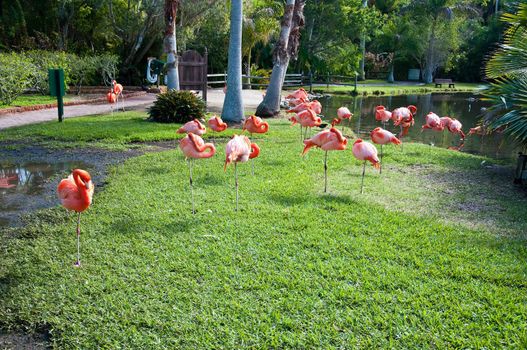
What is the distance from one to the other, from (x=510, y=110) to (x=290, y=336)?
6.02 metres

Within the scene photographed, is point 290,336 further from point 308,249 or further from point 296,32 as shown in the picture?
point 296,32

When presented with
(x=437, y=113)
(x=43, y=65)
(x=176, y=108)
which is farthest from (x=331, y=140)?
(x=437, y=113)

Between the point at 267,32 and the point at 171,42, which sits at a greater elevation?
the point at 267,32

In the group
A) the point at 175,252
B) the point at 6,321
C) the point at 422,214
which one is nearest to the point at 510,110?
the point at 422,214

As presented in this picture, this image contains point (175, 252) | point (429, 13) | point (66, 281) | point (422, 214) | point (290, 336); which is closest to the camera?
point (290, 336)

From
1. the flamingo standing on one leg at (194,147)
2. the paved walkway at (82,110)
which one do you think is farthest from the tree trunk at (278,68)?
the flamingo standing on one leg at (194,147)

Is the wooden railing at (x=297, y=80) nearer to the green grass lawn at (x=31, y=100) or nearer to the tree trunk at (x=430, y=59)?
the tree trunk at (x=430, y=59)

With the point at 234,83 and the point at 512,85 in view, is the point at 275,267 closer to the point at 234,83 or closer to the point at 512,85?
the point at 512,85

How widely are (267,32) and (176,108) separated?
53.8ft

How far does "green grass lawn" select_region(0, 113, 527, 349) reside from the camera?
3455mm

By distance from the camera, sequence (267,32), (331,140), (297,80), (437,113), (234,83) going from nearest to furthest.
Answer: (331,140), (234,83), (437,113), (267,32), (297,80)

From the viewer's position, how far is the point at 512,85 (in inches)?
298

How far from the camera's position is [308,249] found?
4742 millimetres

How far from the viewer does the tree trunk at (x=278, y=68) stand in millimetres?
14438
